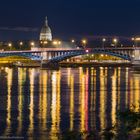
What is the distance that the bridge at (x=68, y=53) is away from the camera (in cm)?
6034

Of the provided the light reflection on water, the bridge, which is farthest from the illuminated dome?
the light reflection on water

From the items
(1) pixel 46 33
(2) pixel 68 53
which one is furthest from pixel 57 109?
(1) pixel 46 33

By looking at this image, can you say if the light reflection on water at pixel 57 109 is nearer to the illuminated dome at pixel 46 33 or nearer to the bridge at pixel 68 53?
the bridge at pixel 68 53

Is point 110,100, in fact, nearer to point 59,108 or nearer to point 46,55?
point 59,108

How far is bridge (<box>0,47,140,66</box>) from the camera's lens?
6034 cm

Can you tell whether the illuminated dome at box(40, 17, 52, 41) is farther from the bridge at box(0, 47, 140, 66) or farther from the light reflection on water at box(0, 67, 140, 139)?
the light reflection on water at box(0, 67, 140, 139)

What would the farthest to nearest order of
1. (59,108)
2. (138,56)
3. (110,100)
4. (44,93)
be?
(138,56) → (44,93) → (110,100) → (59,108)

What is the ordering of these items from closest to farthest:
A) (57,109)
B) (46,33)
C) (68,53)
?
(57,109)
(68,53)
(46,33)

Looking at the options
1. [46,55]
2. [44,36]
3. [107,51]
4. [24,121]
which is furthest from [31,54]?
[24,121]

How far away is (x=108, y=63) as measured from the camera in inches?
3009

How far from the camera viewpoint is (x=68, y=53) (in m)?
63.2

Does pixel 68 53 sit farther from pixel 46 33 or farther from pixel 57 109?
pixel 57 109

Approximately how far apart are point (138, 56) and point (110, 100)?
3640 centimetres

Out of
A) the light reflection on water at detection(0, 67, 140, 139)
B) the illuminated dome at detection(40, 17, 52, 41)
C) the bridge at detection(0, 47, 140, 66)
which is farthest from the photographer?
the illuminated dome at detection(40, 17, 52, 41)
